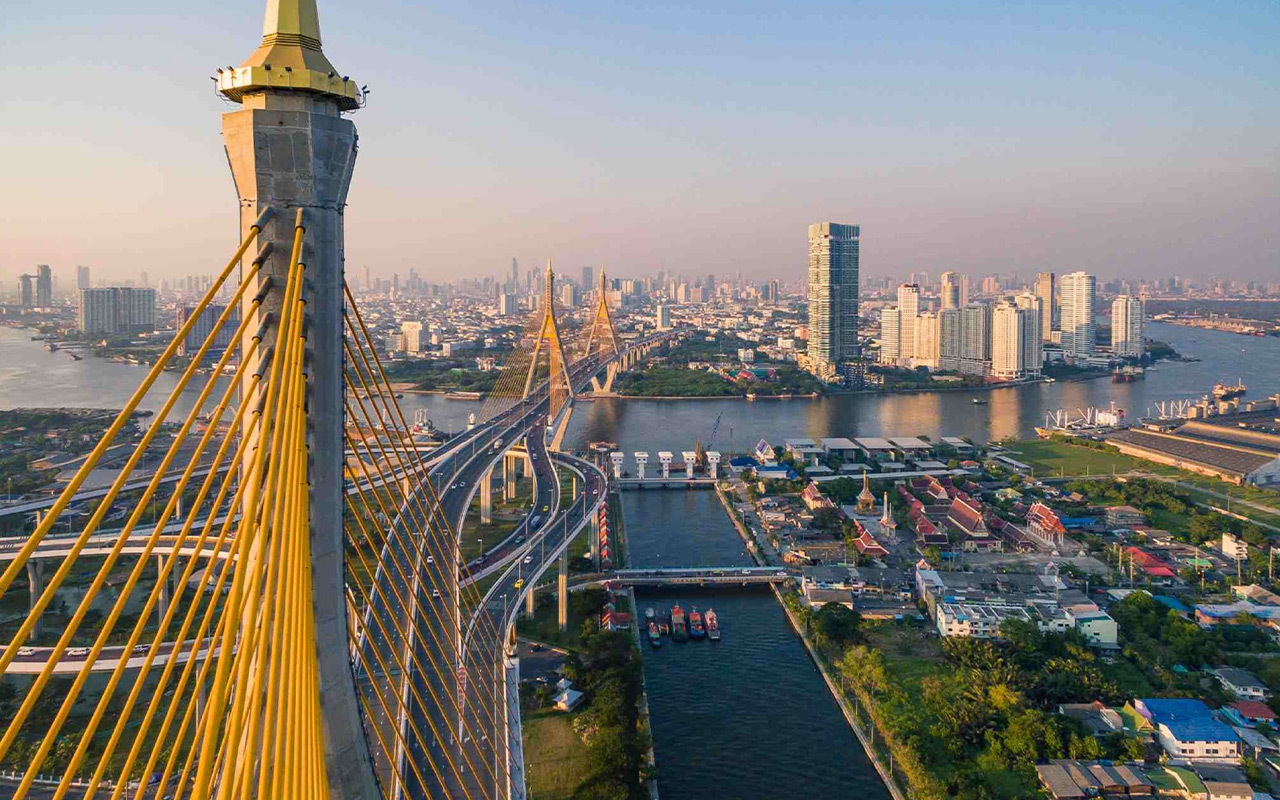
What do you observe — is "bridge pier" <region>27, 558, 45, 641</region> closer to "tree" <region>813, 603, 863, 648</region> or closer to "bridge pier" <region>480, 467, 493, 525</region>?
"bridge pier" <region>480, 467, 493, 525</region>

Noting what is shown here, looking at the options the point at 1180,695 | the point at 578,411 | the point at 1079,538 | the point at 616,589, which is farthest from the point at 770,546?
the point at 578,411

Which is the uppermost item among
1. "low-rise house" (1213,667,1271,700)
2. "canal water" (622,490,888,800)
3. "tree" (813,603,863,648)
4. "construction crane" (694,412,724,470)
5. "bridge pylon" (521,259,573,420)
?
"bridge pylon" (521,259,573,420)

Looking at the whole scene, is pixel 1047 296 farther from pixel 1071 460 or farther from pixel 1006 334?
pixel 1071 460

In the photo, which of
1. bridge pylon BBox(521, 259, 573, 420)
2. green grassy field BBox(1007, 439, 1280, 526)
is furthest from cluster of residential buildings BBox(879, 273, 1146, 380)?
bridge pylon BBox(521, 259, 573, 420)

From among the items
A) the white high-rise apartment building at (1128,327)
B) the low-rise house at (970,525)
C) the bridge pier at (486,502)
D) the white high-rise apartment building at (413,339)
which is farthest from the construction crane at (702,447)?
the white high-rise apartment building at (1128,327)

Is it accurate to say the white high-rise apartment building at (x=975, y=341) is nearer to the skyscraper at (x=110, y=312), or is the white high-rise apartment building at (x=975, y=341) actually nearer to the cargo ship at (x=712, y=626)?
the cargo ship at (x=712, y=626)
